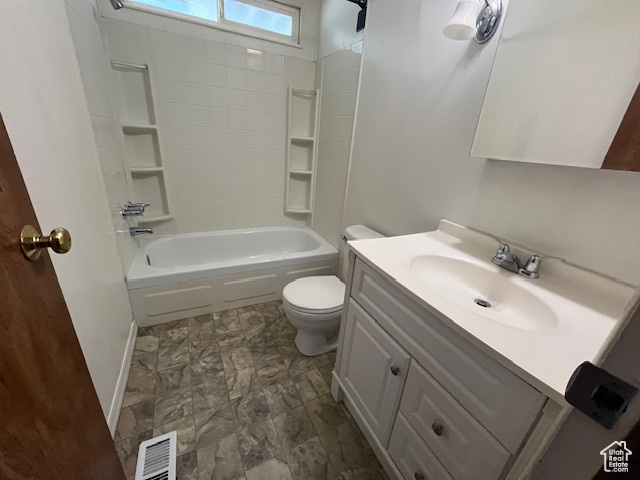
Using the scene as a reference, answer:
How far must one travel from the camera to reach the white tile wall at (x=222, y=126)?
1.97 meters

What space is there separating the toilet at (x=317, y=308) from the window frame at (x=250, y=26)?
1.72 metres

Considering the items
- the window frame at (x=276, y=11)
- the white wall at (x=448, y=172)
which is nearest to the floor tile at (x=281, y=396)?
the white wall at (x=448, y=172)

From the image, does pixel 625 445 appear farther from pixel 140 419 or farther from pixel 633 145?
pixel 140 419

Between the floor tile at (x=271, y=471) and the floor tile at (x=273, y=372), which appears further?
the floor tile at (x=273, y=372)

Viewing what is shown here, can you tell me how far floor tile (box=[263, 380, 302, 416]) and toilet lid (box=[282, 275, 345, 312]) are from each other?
42 cm

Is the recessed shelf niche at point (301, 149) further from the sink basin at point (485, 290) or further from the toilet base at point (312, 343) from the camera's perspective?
the sink basin at point (485, 290)

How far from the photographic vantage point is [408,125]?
138cm

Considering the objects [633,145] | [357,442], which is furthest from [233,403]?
[633,145]

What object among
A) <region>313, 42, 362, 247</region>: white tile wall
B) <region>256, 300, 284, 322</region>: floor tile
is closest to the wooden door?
<region>256, 300, 284, 322</region>: floor tile

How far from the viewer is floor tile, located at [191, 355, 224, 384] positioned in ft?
4.68

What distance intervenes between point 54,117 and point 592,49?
66.7 inches

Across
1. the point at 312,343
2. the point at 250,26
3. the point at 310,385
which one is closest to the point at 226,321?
the point at 312,343

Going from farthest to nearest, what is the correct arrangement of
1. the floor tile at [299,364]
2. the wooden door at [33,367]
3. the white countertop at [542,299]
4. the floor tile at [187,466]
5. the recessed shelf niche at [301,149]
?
the recessed shelf niche at [301,149] → the floor tile at [299,364] → the floor tile at [187,466] → the white countertop at [542,299] → the wooden door at [33,367]

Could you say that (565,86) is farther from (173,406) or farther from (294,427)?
(173,406)
